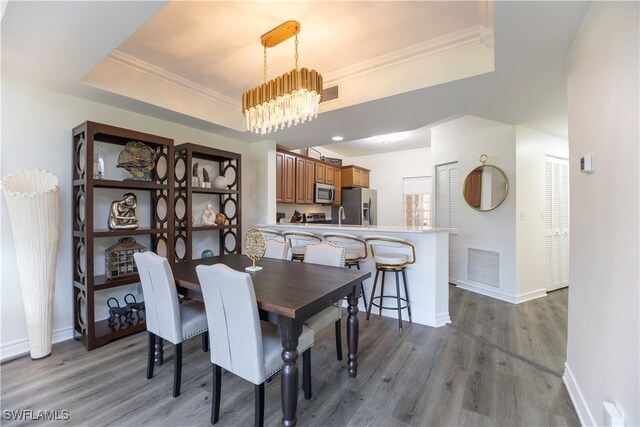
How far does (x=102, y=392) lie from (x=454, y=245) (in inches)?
179

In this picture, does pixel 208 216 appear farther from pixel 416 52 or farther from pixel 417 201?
pixel 417 201

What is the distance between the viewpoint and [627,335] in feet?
3.58

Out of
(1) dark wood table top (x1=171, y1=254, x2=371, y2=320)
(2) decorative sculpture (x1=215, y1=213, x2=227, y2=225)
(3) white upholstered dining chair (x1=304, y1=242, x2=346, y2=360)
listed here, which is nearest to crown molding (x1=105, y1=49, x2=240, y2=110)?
(2) decorative sculpture (x1=215, y1=213, x2=227, y2=225)

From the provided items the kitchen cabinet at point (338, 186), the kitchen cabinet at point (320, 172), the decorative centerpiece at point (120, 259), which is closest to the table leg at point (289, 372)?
the decorative centerpiece at point (120, 259)

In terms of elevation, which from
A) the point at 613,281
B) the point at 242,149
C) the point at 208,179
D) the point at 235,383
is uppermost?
the point at 242,149

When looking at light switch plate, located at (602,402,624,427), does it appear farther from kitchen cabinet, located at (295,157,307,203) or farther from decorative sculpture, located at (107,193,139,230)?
kitchen cabinet, located at (295,157,307,203)

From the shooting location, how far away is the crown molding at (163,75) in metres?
2.50

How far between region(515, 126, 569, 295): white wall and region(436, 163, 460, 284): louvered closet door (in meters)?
0.88

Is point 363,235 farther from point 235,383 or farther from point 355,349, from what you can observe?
point 235,383

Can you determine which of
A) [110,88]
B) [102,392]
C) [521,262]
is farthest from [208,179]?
[521,262]

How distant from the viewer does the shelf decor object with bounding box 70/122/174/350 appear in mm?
2377

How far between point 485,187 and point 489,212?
1.21ft

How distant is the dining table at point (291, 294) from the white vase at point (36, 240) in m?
1.01

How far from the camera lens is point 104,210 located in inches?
110
